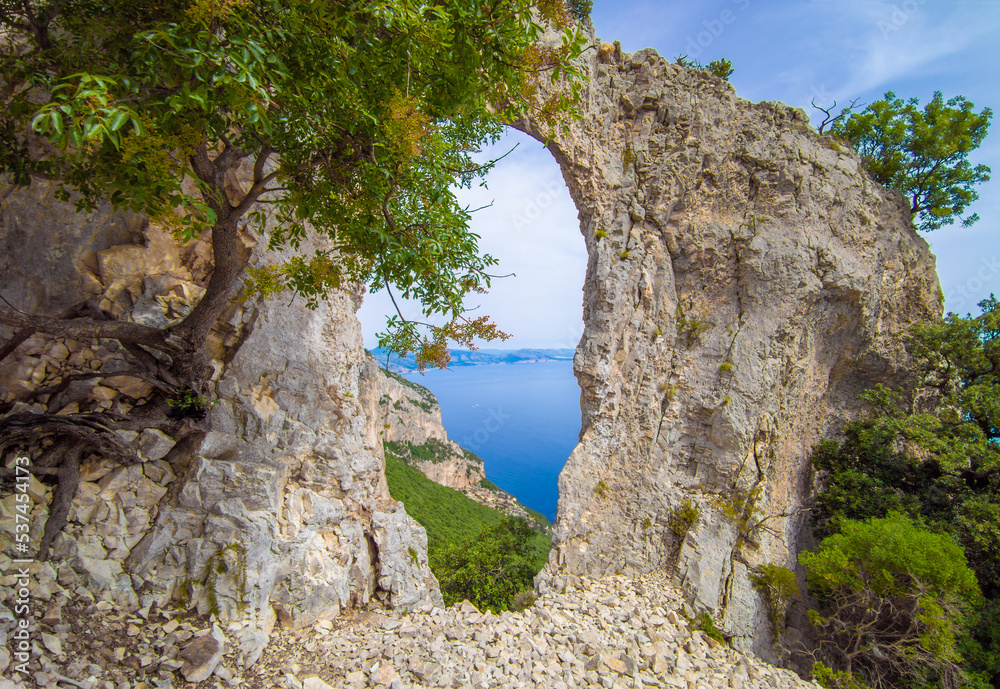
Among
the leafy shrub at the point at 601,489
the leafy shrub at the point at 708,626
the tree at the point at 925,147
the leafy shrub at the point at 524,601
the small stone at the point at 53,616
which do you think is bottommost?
the leafy shrub at the point at 524,601

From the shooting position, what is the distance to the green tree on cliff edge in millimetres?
2615

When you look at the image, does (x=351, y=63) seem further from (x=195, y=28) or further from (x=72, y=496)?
(x=72, y=496)

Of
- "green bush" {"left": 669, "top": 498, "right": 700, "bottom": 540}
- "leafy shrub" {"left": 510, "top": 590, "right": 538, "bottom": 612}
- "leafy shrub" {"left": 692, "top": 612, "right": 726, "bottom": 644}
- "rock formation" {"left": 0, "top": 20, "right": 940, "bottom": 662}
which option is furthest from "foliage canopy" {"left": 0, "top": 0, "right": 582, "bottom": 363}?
"leafy shrub" {"left": 692, "top": 612, "right": 726, "bottom": 644}

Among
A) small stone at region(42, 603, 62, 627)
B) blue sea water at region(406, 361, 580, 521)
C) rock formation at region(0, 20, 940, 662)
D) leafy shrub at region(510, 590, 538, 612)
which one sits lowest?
blue sea water at region(406, 361, 580, 521)

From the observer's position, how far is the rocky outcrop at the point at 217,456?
4.57 meters

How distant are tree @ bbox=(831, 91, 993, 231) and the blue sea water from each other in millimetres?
33982

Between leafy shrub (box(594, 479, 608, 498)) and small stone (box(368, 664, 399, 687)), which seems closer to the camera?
small stone (box(368, 664, 399, 687))

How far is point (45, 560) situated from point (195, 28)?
5.31 metres

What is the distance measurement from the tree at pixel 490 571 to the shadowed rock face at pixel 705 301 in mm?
3227

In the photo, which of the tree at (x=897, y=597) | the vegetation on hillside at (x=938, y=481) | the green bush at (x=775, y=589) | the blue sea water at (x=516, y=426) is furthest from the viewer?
the blue sea water at (x=516, y=426)

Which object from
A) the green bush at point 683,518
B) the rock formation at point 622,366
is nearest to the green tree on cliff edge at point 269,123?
the rock formation at point 622,366

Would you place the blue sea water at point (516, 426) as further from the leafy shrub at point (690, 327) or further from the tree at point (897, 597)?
the tree at point (897, 597)

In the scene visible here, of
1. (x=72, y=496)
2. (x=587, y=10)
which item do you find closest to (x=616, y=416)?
(x=72, y=496)

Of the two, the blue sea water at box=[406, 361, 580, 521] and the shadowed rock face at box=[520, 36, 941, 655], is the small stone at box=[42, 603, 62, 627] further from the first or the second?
the blue sea water at box=[406, 361, 580, 521]
